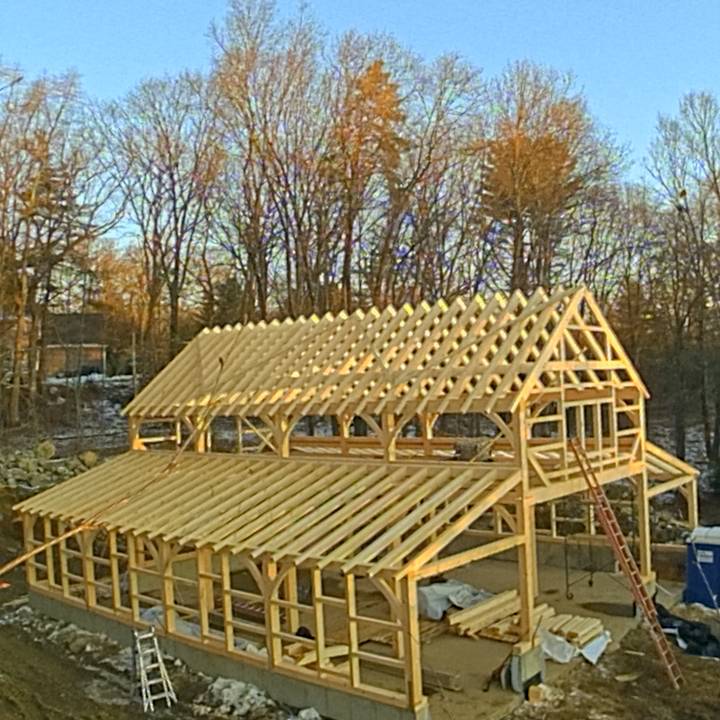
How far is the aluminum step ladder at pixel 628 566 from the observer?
9320 millimetres

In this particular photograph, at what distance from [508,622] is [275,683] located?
3574mm

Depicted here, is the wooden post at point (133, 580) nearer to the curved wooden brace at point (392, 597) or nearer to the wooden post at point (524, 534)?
the curved wooden brace at point (392, 597)

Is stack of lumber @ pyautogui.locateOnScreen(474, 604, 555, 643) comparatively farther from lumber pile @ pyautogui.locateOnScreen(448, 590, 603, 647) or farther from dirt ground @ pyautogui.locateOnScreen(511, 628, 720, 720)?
dirt ground @ pyautogui.locateOnScreen(511, 628, 720, 720)

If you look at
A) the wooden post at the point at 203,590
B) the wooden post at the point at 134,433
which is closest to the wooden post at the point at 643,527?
the wooden post at the point at 203,590

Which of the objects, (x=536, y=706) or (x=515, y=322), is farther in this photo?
(x=515, y=322)

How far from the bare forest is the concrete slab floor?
13054 millimetres

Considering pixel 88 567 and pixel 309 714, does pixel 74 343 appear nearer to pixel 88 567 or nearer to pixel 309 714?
pixel 88 567

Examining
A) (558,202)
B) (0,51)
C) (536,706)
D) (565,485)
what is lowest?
(536,706)

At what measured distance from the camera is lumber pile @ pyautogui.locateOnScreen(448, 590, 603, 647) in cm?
1016

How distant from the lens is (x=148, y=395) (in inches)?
554

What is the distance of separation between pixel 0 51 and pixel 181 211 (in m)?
11.4

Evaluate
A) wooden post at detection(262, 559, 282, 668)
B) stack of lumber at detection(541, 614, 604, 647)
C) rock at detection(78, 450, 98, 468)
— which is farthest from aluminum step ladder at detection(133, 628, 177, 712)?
rock at detection(78, 450, 98, 468)

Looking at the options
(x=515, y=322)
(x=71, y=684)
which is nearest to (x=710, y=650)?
(x=515, y=322)

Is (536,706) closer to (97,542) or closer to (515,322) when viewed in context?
(515,322)
